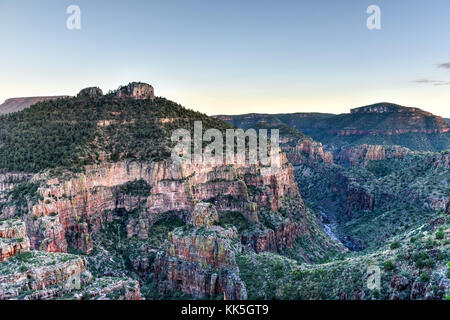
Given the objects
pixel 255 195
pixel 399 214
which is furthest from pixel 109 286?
pixel 399 214

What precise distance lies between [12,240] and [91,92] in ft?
202

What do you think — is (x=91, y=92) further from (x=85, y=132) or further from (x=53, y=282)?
(x=53, y=282)

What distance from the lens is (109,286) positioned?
3541 cm

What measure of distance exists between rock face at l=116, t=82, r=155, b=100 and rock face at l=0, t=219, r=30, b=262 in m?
57.9

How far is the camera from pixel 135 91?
93.8m

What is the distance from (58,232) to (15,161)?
19.7 m

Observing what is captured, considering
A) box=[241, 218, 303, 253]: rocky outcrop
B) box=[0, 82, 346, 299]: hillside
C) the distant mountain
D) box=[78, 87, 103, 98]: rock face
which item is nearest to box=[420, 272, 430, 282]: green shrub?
box=[0, 82, 346, 299]: hillside

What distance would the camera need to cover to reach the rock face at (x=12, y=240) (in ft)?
115

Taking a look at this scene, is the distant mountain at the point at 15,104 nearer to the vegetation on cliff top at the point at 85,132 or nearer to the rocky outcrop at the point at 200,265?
the vegetation on cliff top at the point at 85,132

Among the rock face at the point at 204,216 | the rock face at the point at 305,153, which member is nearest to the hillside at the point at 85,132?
the rock face at the point at 204,216

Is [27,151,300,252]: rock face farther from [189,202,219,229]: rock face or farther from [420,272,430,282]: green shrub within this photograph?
[420,272,430,282]: green shrub

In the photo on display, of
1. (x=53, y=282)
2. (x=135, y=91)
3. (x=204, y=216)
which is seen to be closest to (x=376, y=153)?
(x=135, y=91)
